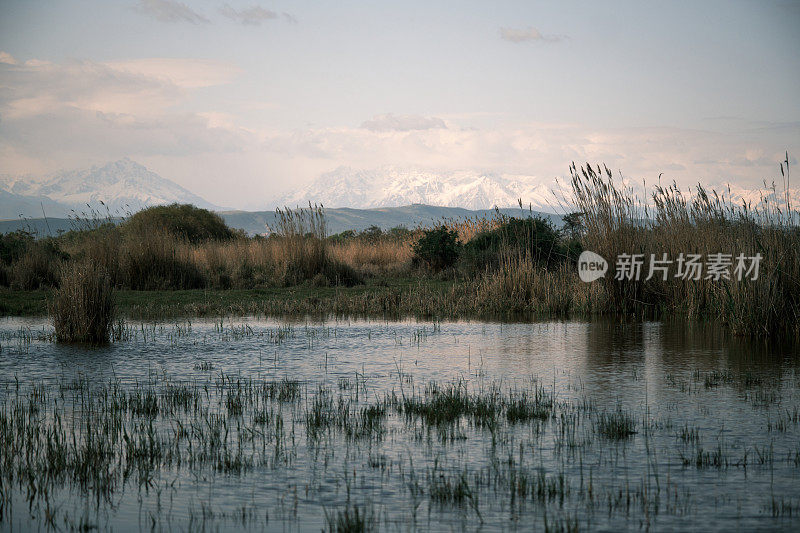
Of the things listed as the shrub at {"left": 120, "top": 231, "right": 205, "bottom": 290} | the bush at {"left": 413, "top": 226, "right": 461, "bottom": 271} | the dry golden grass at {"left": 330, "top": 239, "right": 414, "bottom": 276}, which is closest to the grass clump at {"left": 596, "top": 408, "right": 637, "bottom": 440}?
the shrub at {"left": 120, "top": 231, "right": 205, "bottom": 290}

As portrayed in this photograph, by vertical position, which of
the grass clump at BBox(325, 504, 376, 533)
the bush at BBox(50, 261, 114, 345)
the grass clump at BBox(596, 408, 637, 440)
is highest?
the bush at BBox(50, 261, 114, 345)

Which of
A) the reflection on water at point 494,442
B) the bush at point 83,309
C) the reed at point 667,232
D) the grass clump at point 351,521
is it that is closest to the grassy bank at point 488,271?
the reed at point 667,232

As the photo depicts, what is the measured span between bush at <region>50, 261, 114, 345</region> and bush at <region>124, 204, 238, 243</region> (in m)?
23.1

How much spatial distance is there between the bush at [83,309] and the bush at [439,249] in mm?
15619

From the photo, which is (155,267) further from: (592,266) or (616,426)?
(616,426)

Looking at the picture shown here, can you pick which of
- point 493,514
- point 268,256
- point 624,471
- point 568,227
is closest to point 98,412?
point 493,514

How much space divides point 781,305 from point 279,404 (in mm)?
8650

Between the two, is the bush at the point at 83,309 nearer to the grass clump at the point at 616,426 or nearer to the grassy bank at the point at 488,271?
the grassy bank at the point at 488,271

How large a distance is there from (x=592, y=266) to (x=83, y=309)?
10075mm

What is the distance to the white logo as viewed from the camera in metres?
16.0

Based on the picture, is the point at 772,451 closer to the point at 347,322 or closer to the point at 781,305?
the point at 781,305

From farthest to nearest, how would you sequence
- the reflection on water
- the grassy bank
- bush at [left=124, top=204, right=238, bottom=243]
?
bush at [left=124, top=204, right=238, bottom=243] < the grassy bank < the reflection on water

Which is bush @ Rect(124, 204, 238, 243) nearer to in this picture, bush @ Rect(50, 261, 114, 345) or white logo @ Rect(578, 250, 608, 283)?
white logo @ Rect(578, 250, 608, 283)

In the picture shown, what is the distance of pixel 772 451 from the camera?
593cm
